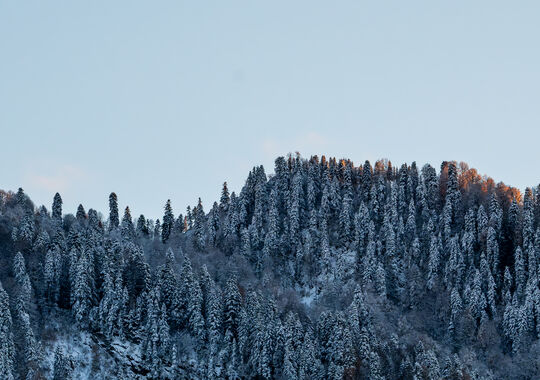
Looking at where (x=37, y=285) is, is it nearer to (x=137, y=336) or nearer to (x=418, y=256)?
(x=137, y=336)

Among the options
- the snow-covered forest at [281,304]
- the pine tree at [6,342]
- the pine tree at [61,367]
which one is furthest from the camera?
the snow-covered forest at [281,304]

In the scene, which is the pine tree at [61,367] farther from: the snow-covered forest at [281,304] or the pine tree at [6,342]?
the pine tree at [6,342]

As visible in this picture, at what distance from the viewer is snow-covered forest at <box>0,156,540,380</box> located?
151m

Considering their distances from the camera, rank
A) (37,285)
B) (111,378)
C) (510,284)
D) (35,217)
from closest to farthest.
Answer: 1. (111,378)
2. (37,285)
3. (510,284)
4. (35,217)

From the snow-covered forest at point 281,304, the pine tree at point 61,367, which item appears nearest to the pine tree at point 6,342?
the snow-covered forest at point 281,304

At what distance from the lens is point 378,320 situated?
165250mm

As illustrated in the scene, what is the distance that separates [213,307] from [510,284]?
66827mm

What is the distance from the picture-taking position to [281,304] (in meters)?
172

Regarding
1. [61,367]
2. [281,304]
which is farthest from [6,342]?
[281,304]

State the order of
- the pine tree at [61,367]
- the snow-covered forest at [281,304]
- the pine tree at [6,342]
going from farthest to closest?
the snow-covered forest at [281,304]
the pine tree at [61,367]
the pine tree at [6,342]

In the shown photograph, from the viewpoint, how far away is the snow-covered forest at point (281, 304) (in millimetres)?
150625

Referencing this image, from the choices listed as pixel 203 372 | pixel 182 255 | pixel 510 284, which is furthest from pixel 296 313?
pixel 510 284

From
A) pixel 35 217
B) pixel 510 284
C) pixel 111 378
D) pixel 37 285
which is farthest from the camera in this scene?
pixel 35 217

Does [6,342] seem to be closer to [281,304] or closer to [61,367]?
[61,367]
